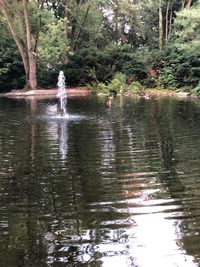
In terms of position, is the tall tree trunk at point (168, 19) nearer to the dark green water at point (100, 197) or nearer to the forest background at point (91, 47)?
the forest background at point (91, 47)

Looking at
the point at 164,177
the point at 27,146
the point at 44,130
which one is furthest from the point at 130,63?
the point at 164,177

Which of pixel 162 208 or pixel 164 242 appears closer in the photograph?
pixel 164 242

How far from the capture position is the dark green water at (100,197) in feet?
14.0

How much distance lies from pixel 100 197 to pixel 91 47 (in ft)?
88.5

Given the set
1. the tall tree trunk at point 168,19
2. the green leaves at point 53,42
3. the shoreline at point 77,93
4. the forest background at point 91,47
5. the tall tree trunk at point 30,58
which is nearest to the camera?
the shoreline at point 77,93

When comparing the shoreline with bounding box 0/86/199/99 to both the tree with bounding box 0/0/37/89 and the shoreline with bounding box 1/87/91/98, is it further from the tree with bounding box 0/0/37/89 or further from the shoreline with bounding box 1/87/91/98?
the tree with bounding box 0/0/37/89

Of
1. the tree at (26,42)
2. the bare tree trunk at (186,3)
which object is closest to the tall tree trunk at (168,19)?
the bare tree trunk at (186,3)

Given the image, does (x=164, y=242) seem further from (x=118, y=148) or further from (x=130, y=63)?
(x=130, y=63)

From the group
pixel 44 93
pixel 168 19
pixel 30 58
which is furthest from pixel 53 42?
pixel 168 19

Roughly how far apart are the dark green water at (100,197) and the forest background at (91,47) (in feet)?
48.6

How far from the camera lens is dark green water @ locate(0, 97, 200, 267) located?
4.28 metres

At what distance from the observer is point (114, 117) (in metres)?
15.2

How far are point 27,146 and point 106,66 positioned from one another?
70.9 ft

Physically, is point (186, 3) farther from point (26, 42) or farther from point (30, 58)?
point (30, 58)
